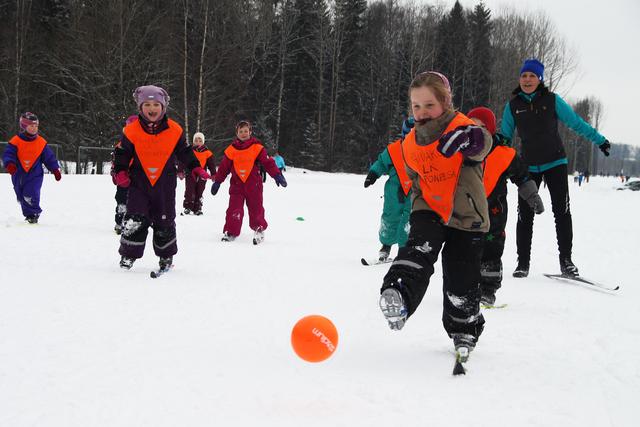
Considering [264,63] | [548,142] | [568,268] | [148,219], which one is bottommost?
[568,268]

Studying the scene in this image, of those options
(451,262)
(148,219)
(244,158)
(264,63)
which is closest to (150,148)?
(148,219)

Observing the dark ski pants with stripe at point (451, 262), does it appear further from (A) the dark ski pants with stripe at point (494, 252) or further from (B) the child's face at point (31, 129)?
(B) the child's face at point (31, 129)

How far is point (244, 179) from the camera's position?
826 centimetres

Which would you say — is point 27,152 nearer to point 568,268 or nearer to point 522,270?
point 522,270

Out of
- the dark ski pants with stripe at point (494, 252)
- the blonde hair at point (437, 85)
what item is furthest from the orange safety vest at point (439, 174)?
the dark ski pants with stripe at point (494, 252)

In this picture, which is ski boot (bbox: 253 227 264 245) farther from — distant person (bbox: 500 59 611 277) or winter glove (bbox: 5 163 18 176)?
winter glove (bbox: 5 163 18 176)

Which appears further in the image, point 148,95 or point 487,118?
point 148,95

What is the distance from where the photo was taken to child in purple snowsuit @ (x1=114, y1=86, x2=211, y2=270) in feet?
17.7

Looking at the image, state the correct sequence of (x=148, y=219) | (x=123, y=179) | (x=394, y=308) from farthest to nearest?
(x=148, y=219), (x=123, y=179), (x=394, y=308)

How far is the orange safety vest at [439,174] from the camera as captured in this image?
9.98 feet

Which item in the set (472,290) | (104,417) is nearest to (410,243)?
(472,290)

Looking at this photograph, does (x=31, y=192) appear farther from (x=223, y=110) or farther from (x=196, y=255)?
→ (x=223, y=110)

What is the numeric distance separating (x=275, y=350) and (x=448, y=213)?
4.16ft

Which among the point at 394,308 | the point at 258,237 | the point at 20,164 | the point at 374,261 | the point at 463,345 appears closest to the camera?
the point at 394,308
